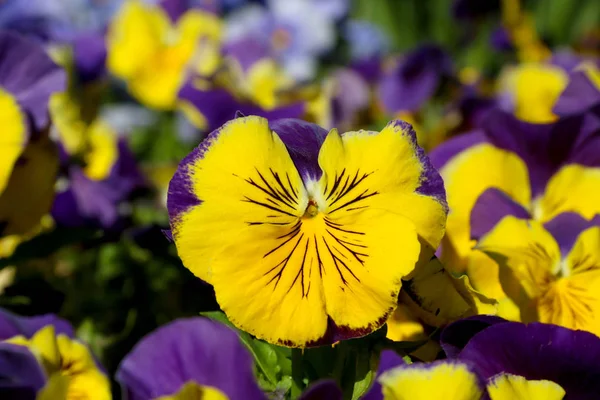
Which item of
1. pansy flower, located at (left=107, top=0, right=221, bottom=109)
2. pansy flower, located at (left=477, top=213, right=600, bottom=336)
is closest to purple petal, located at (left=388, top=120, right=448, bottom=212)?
pansy flower, located at (left=477, top=213, right=600, bottom=336)

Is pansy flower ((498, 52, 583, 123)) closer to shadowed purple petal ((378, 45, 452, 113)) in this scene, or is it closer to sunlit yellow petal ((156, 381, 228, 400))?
shadowed purple petal ((378, 45, 452, 113))

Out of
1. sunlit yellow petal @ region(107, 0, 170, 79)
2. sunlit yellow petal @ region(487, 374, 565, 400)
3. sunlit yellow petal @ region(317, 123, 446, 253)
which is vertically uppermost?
sunlit yellow petal @ region(317, 123, 446, 253)

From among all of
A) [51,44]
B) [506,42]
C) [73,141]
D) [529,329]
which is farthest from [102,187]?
[506,42]

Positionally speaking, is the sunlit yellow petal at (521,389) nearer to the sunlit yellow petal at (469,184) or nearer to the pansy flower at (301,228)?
the pansy flower at (301,228)

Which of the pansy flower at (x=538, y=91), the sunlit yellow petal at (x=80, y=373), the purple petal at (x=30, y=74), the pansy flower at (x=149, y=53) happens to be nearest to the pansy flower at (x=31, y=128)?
the purple petal at (x=30, y=74)

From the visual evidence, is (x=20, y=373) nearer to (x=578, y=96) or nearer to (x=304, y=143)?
(x=304, y=143)

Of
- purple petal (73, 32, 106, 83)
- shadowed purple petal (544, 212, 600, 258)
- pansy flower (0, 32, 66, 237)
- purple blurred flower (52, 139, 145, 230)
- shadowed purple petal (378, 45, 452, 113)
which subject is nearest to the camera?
shadowed purple petal (544, 212, 600, 258)

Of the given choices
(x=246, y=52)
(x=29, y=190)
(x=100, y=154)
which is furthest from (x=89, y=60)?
(x=29, y=190)
